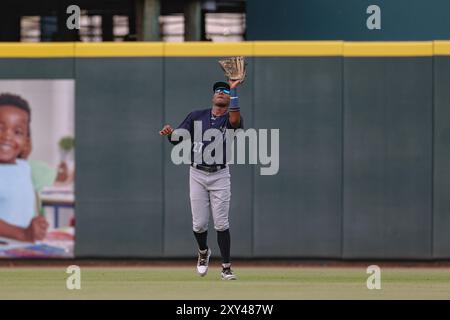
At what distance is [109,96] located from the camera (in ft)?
44.5

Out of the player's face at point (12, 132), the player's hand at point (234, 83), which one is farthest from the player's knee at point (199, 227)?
the player's face at point (12, 132)

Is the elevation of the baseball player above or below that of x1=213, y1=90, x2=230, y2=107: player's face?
below

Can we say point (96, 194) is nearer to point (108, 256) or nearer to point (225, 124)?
point (108, 256)

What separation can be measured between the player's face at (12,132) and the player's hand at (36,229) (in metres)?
0.78

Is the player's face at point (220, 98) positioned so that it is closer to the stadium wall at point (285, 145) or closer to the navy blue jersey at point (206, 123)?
the navy blue jersey at point (206, 123)

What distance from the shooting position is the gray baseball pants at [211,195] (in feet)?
34.9

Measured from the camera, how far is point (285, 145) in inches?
531

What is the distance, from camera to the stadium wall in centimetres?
1348

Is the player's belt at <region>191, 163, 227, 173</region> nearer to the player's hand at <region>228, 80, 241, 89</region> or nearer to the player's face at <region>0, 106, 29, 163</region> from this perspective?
the player's hand at <region>228, 80, 241, 89</region>

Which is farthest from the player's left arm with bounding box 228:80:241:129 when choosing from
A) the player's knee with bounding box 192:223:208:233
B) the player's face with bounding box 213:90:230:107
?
the player's knee with bounding box 192:223:208:233

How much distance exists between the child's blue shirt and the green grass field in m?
0.67

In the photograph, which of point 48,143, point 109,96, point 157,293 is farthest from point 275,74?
point 157,293

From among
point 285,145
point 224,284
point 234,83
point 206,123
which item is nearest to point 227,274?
point 224,284

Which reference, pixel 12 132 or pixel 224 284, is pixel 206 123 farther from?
pixel 12 132
